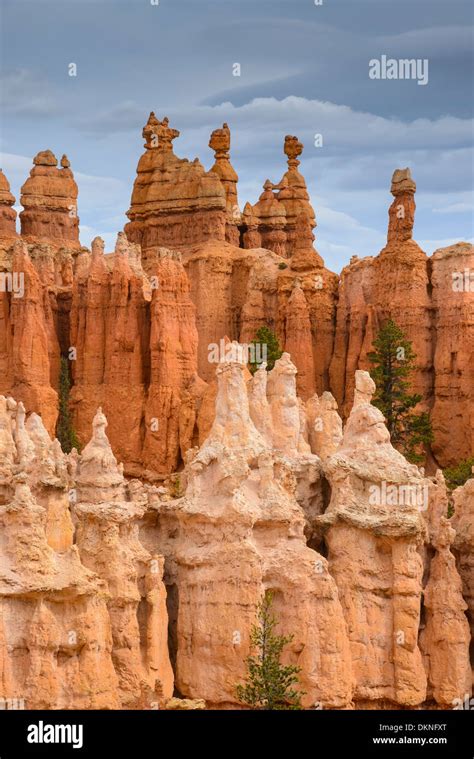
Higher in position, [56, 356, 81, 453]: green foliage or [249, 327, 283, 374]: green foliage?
[249, 327, 283, 374]: green foliage

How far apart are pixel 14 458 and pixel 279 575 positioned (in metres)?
6.11

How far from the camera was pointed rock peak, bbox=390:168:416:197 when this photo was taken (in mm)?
65875

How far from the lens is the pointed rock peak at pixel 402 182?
65.9 meters

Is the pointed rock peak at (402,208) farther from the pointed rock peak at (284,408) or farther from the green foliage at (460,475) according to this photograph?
the pointed rock peak at (284,408)

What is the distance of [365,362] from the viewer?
66.8 metres

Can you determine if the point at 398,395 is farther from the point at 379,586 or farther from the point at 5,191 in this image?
the point at 379,586

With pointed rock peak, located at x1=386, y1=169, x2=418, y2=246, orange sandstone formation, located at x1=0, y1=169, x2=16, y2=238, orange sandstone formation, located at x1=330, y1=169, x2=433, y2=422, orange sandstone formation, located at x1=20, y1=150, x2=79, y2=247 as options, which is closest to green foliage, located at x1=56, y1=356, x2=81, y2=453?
orange sandstone formation, located at x1=330, y1=169, x2=433, y2=422

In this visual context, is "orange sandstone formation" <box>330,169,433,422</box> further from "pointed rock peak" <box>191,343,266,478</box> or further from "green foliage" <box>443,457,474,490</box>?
"pointed rock peak" <box>191,343,266,478</box>

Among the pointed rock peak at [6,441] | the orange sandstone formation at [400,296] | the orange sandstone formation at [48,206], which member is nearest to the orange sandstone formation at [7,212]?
the orange sandstone formation at [48,206]

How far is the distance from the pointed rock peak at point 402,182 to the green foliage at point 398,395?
19.0 feet

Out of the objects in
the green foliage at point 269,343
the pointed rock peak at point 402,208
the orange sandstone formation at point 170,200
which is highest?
the orange sandstone formation at point 170,200

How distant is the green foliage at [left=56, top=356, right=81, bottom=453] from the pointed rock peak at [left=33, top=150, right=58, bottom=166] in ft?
66.3
